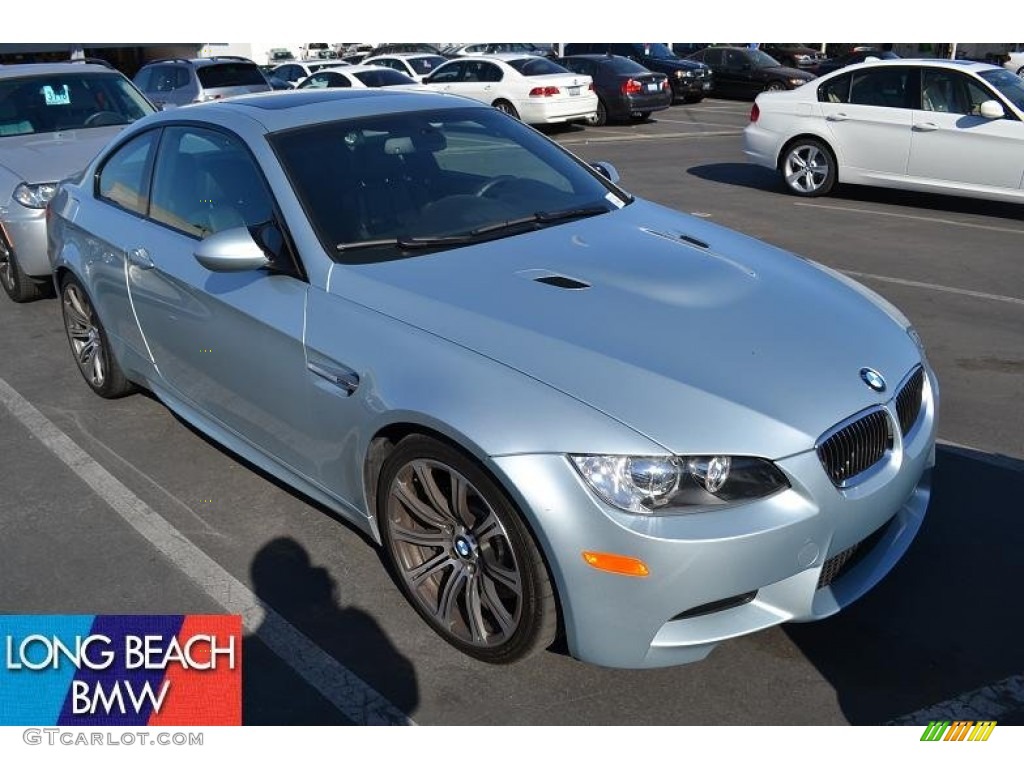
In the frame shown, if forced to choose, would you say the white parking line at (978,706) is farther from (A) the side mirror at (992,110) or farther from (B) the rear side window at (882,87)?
(B) the rear side window at (882,87)

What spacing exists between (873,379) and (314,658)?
6.67 feet

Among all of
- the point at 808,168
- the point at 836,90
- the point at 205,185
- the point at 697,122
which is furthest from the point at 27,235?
the point at 697,122

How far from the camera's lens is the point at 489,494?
2.90 meters

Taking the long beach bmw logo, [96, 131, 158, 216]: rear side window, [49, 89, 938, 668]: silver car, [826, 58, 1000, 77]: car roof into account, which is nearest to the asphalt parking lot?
[49, 89, 938, 668]: silver car

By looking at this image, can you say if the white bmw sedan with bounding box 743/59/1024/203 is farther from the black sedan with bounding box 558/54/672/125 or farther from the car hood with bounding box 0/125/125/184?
the black sedan with bounding box 558/54/672/125

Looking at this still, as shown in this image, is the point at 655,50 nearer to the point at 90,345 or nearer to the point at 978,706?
the point at 90,345

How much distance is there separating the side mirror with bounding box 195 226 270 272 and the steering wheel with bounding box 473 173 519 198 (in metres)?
0.99

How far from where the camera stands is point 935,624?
131 inches

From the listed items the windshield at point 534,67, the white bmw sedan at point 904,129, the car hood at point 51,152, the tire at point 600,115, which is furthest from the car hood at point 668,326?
the tire at point 600,115

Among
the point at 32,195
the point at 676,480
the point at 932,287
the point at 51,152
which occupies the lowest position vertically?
the point at 932,287

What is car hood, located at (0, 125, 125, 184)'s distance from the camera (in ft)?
23.4

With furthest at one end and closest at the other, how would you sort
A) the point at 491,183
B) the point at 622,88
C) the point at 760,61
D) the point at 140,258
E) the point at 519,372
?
the point at 760,61 < the point at 622,88 < the point at 140,258 < the point at 491,183 < the point at 519,372
